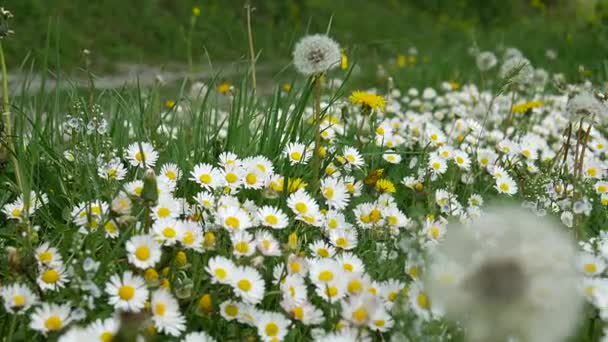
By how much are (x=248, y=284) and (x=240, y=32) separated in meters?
8.45

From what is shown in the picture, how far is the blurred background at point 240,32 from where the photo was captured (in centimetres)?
718

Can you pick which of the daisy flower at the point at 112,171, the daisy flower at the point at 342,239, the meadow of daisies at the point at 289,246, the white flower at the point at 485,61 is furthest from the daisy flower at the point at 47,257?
the white flower at the point at 485,61

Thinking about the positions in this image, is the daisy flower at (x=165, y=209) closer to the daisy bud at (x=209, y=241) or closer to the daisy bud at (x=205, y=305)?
the daisy bud at (x=209, y=241)

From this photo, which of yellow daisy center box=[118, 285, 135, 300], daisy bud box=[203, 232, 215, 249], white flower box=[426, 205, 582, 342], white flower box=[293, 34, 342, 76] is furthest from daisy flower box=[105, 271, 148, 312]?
white flower box=[293, 34, 342, 76]

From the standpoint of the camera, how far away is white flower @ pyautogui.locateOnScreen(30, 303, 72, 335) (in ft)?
4.85

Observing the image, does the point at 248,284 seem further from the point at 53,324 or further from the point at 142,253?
the point at 53,324

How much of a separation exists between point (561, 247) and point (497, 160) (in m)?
1.64

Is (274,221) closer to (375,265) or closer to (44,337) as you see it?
(375,265)

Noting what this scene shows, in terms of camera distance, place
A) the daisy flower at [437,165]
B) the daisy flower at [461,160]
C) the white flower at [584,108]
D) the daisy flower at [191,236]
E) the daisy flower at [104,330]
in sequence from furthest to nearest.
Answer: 1. the daisy flower at [461,160]
2. the daisy flower at [437,165]
3. the white flower at [584,108]
4. the daisy flower at [191,236]
5. the daisy flower at [104,330]

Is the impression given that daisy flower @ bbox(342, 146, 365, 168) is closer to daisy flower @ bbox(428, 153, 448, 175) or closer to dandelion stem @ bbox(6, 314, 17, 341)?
daisy flower @ bbox(428, 153, 448, 175)

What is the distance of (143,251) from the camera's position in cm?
161

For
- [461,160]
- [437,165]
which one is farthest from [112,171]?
[461,160]

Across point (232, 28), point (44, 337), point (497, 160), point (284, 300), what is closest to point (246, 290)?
point (284, 300)

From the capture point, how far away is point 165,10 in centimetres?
972
